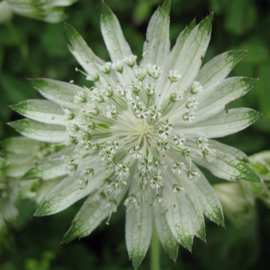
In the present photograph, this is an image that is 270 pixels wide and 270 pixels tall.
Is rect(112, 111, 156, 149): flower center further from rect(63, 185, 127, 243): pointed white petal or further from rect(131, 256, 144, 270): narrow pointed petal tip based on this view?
rect(131, 256, 144, 270): narrow pointed petal tip

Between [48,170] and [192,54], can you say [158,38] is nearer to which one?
[192,54]

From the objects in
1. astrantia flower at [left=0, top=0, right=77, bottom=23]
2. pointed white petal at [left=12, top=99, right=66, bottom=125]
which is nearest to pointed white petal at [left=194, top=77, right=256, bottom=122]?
pointed white petal at [left=12, top=99, right=66, bottom=125]

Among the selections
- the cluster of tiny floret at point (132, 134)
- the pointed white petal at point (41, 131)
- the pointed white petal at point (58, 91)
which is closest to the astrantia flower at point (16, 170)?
the pointed white petal at point (41, 131)

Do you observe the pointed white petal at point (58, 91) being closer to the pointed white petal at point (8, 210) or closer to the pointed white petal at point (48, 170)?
the pointed white petal at point (48, 170)

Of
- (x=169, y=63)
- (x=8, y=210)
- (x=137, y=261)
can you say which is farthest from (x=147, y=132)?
(x=8, y=210)

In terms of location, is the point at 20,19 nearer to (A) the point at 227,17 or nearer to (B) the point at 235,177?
(A) the point at 227,17

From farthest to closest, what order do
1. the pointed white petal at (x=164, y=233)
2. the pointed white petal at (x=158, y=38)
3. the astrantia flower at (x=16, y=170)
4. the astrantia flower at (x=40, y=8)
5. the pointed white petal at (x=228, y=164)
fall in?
the astrantia flower at (x=40, y=8), the astrantia flower at (x=16, y=170), the pointed white petal at (x=158, y=38), the pointed white petal at (x=164, y=233), the pointed white petal at (x=228, y=164)
